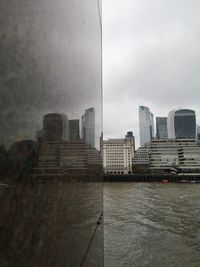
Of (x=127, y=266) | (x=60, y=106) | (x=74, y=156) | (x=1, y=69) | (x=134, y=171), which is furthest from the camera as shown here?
(x=134, y=171)

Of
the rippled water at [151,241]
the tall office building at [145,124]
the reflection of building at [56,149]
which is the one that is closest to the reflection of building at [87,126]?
the reflection of building at [56,149]

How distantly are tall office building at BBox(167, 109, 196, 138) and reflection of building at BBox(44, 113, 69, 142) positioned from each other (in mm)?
103481

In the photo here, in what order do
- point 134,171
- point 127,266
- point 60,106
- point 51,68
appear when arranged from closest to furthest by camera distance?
point 51,68 → point 60,106 → point 127,266 → point 134,171

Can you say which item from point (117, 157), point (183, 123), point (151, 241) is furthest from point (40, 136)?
point (183, 123)

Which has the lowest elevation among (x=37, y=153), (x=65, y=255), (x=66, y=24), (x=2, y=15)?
(x=65, y=255)

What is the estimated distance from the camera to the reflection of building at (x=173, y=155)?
68.4m

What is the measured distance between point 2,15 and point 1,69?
105 mm

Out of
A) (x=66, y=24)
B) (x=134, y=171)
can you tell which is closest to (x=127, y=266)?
(x=66, y=24)

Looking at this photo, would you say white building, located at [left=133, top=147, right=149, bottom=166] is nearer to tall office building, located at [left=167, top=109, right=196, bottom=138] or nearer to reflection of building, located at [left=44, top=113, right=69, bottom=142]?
tall office building, located at [left=167, top=109, right=196, bottom=138]

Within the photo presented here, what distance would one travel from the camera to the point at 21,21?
1.91 ft

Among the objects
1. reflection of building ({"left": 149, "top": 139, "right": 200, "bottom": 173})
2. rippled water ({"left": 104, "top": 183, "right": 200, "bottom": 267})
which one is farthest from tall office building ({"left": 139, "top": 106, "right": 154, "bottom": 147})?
rippled water ({"left": 104, "top": 183, "right": 200, "bottom": 267})

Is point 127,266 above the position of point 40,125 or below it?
below

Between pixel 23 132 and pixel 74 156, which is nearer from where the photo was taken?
pixel 23 132

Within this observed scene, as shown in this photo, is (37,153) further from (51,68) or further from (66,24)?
(66,24)
